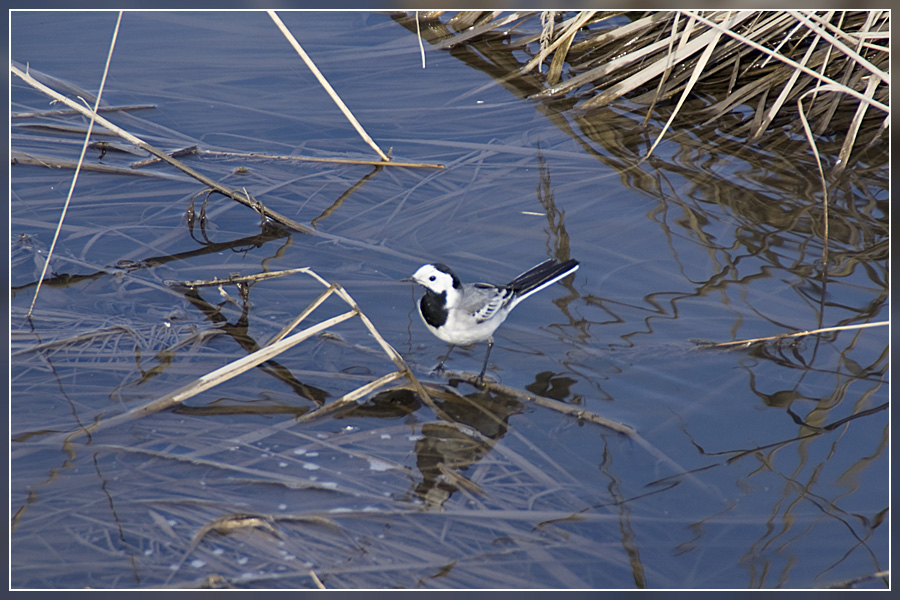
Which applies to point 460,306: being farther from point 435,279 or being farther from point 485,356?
point 485,356

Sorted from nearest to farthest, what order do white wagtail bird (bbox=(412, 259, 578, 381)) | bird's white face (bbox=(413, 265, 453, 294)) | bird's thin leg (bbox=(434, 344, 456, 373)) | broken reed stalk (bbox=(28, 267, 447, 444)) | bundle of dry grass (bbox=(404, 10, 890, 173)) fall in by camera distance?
broken reed stalk (bbox=(28, 267, 447, 444))
white wagtail bird (bbox=(412, 259, 578, 381))
bird's white face (bbox=(413, 265, 453, 294))
bird's thin leg (bbox=(434, 344, 456, 373))
bundle of dry grass (bbox=(404, 10, 890, 173))

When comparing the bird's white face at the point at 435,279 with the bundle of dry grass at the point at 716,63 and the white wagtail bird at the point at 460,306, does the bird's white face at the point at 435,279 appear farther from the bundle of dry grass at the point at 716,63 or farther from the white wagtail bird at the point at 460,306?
the bundle of dry grass at the point at 716,63

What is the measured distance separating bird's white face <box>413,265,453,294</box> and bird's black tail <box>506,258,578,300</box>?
45 centimetres

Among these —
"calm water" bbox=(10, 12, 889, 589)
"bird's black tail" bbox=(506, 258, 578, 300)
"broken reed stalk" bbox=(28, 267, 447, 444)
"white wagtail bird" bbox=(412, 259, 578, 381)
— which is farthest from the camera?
"bird's black tail" bbox=(506, 258, 578, 300)

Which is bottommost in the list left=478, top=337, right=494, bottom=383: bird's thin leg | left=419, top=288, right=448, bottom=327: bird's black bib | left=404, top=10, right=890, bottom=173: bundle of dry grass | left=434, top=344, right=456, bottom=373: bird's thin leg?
left=434, top=344, right=456, bottom=373: bird's thin leg

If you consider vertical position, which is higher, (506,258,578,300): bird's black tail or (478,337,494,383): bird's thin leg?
(506,258,578,300): bird's black tail

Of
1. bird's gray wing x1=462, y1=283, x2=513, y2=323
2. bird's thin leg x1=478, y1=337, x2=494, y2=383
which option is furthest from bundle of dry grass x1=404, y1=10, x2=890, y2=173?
bird's thin leg x1=478, y1=337, x2=494, y2=383

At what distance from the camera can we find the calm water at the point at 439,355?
3408mm

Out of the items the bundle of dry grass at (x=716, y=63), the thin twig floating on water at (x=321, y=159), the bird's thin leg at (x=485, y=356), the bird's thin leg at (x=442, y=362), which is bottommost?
the bird's thin leg at (x=442, y=362)

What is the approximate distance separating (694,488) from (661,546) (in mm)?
433

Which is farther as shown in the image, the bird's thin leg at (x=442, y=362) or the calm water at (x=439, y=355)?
the bird's thin leg at (x=442, y=362)

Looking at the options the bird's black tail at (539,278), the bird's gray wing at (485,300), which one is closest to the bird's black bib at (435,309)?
the bird's gray wing at (485,300)

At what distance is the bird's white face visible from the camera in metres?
4.38

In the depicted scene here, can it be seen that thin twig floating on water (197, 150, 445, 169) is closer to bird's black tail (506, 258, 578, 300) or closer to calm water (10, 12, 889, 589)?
calm water (10, 12, 889, 589)
